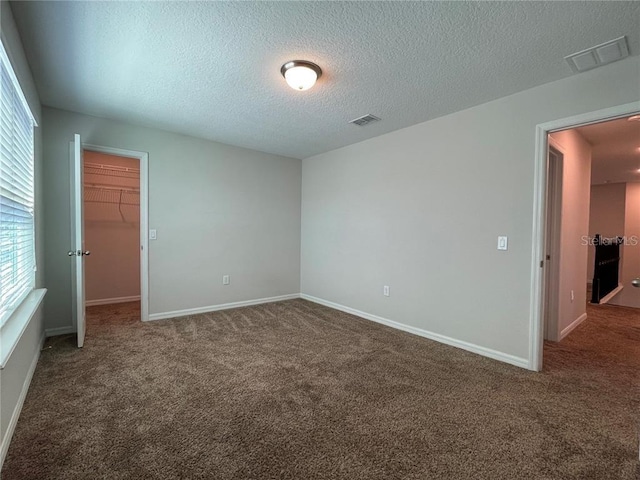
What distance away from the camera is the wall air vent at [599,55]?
1860mm

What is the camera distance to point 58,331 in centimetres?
318

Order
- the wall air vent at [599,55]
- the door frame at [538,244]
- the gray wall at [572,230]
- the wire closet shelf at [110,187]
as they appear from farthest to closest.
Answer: the wire closet shelf at [110,187] < the gray wall at [572,230] < the door frame at [538,244] < the wall air vent at [599,55]

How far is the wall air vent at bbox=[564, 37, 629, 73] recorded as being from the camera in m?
1.86

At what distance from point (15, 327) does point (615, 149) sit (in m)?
6.34

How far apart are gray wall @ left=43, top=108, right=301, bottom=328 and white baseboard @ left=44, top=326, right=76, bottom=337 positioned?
4 cm

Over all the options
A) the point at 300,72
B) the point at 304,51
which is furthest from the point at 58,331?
the point at 304,51

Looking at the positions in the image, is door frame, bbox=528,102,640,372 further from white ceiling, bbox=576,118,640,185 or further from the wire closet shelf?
the wire closet shelf

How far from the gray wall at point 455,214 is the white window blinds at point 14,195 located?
10.7 ft

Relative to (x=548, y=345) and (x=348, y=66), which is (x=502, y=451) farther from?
(x=348, y=66)

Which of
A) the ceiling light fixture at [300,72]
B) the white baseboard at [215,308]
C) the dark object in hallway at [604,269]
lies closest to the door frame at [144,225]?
the white baseboard at [215,308]

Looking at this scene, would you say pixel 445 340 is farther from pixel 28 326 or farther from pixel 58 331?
pixel 58 331

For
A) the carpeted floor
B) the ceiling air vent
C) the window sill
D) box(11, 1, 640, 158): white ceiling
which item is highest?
the ceiling air vent

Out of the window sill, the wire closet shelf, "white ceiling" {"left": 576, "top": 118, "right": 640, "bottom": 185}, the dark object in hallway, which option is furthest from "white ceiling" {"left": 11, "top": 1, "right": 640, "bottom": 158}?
the dark object in hallway

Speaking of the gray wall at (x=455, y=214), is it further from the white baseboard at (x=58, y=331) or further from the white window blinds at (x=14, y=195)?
the white window blinds at (x=14, y=195)
